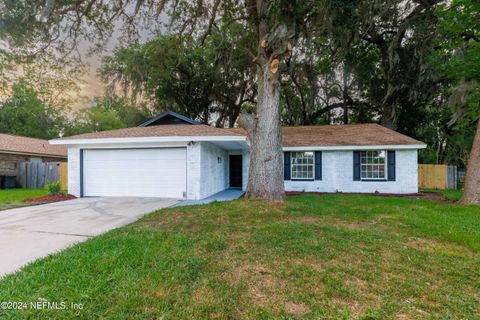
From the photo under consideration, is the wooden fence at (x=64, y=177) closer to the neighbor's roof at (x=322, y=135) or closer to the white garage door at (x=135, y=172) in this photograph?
the white garage door at (x=135, y=172)

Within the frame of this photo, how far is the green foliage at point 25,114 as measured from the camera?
72.5 ft

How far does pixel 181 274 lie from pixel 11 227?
15.0 ft

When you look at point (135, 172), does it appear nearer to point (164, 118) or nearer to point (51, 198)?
point (51, 198)

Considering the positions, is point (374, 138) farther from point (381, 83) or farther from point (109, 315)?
point (109, 315)

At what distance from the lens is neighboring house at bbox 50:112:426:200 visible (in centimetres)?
848

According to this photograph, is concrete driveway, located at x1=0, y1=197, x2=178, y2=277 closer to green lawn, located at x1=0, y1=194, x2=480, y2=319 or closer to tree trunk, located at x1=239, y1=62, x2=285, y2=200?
green lawn, located at x1=0, y1=194, x2=480, y2=319

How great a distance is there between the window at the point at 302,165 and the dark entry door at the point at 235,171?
2.94m

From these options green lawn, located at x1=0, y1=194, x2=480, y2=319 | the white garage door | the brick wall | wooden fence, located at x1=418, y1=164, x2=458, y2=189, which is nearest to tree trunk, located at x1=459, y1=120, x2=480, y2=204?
the brick wall

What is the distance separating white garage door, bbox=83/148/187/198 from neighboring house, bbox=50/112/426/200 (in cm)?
4

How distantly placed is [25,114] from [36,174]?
13.5m

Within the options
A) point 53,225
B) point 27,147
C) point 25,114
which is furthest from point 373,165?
point 25,114

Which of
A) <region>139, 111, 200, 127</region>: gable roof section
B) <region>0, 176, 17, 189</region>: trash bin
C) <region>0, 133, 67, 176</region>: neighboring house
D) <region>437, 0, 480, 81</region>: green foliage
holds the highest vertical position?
<region>437, 0, 480, 81</region>: green foliage

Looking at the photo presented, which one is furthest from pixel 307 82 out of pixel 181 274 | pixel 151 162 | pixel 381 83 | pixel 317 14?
pixel 181 274

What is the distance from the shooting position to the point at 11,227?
16.1ft
